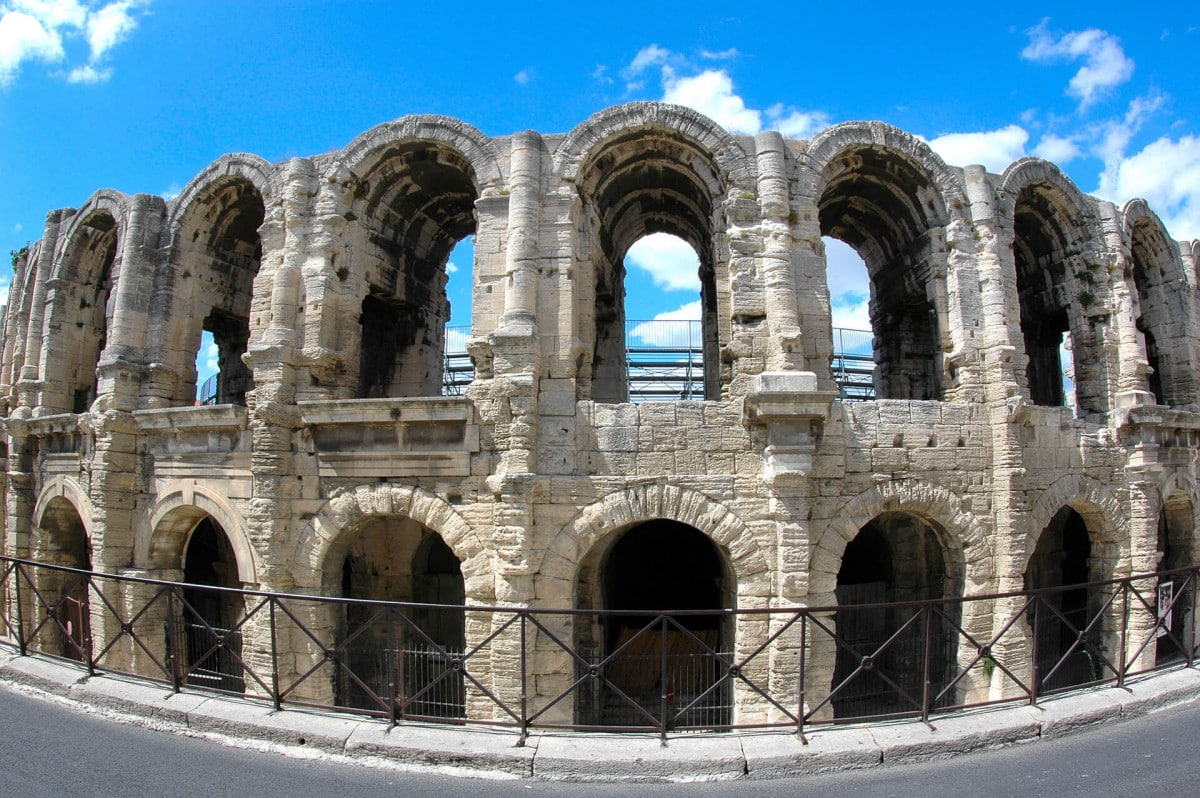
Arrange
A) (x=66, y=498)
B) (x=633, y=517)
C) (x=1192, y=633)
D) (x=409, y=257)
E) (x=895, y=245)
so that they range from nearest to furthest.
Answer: (x=1192, y=633) → (x=633, y=517) → (x=895, y=245) → (x=409, y=257) → (x=66, y=498)

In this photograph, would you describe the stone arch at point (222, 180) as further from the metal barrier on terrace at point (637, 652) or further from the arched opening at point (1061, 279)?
the arched opening at point (1061, 279)

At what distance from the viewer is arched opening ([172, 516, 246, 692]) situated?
464 inches

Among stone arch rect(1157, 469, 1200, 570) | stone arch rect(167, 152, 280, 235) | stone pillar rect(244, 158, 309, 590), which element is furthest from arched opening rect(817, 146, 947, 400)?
stone arch rect(167, 152, 280, 235)

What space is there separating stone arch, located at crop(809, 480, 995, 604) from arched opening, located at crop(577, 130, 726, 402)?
2.78 meters

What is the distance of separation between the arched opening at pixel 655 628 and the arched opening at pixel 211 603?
219 inches

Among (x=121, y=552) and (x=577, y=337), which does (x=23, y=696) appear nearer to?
(x=121, y=552)

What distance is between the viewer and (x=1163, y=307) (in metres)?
13.1

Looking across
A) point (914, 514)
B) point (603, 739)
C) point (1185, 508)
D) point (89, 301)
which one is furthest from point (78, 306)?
point (1185, 508)

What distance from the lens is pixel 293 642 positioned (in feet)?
31.4

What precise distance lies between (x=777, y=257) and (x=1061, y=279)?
617cm

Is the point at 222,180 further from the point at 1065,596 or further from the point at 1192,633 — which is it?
the point at 1065,596

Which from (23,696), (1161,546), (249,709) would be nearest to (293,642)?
(23,696)

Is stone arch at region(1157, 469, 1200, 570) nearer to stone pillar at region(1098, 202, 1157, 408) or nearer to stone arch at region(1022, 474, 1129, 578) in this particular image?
stone arch at region(1022, 474, 1129, 578)

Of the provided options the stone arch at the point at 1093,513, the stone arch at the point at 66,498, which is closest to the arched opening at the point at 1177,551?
the stone arch at the point at 1093,513
